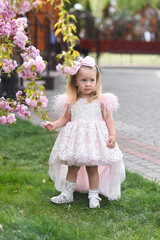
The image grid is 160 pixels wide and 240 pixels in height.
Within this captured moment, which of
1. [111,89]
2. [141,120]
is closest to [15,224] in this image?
[141,120]

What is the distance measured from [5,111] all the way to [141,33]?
947 inches

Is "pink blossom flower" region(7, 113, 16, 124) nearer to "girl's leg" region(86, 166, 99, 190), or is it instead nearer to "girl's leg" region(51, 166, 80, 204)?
"girl's leg" region(51, 166, 80, 204)

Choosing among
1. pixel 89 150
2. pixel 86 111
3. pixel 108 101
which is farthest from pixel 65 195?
pixel 108 101

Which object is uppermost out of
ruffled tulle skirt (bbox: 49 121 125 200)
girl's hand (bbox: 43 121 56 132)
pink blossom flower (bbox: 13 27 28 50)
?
pink blossom flower (bbox: 13 27 28 50)

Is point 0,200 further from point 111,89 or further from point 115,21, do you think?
point 115,21

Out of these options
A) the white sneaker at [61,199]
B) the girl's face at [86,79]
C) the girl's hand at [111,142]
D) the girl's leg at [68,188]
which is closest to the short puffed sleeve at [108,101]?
the girl's face at [86,79]

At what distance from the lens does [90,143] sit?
10.8ft

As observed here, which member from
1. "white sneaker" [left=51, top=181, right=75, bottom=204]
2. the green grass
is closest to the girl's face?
"white sneaker" [left=51, top=181, right=75, bottom=204]

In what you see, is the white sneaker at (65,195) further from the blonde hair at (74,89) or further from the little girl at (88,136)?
the blonde hair at (74,89)

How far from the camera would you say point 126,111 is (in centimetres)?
870

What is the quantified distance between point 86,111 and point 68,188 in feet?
2.22

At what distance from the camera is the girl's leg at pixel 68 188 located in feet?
11.5

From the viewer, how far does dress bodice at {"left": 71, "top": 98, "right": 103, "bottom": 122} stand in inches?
134

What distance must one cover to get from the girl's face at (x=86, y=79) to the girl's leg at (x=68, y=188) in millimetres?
670
